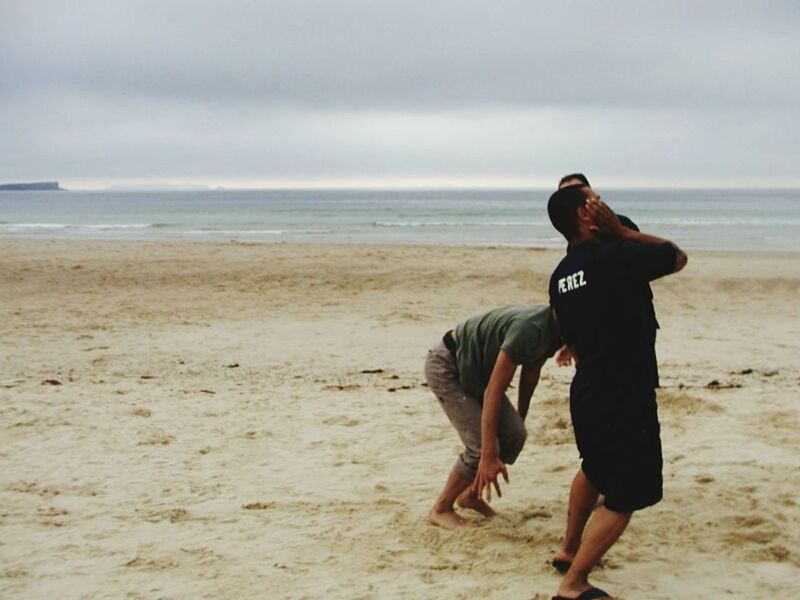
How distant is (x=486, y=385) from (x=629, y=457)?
0.95 meters

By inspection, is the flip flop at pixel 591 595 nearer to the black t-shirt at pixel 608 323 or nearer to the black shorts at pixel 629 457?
the black shorts at pixel 629 457

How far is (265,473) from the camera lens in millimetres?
5254

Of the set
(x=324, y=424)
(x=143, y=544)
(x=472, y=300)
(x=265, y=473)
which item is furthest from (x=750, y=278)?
(x=143, y=544)

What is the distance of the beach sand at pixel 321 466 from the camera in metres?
3.85

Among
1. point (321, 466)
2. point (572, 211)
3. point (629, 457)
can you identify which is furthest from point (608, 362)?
point (321, 466)

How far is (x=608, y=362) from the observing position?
11.0 ft

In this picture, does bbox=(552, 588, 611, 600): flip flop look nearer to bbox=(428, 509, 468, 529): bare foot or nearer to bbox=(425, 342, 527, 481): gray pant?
bbox=(425, 342, 527, 481): gray pant

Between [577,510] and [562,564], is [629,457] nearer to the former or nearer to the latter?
[577,510]

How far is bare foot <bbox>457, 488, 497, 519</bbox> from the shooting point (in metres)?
4.44

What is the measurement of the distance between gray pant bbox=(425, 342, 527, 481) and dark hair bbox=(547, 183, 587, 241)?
38.3 inches

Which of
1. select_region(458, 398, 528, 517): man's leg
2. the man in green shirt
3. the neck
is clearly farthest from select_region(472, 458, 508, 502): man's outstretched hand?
the neck

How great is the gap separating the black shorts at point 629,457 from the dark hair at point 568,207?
2.45ft

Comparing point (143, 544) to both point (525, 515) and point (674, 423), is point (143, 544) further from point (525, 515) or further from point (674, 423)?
point (674, 423)

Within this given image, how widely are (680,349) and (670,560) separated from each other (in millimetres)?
5702
